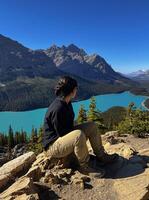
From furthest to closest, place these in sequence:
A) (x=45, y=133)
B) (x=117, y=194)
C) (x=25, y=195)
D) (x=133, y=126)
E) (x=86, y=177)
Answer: (x=133, y=126)
(x=45, y=133)
(x=86, y=177)
(x=117, y=194)
(x=25, y=195)

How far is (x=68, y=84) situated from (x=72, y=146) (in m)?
1.70

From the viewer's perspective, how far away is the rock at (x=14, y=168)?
29.0ft

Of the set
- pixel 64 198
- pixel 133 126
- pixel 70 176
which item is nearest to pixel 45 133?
pixel 70 176

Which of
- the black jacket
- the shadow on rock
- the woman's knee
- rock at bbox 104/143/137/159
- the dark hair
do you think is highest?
the dark hair

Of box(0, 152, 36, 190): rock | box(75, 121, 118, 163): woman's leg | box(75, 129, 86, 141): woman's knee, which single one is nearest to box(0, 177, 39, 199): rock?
box(0, 152, 36, 190): rock

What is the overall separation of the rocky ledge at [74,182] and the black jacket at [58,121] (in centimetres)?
90

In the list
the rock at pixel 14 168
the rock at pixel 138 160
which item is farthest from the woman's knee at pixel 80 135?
the rock at pixel 14 168

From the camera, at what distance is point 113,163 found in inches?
345

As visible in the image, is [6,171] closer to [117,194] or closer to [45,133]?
[45,133]

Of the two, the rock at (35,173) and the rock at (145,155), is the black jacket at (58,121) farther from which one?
the rock at (145,155)

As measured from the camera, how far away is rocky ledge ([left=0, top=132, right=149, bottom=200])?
7320 millimetres

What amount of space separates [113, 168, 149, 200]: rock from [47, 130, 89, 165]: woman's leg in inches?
42.9

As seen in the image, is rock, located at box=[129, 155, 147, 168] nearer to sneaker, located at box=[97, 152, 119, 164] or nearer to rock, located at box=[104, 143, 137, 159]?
rock, located at box=[104, 143, 137, 159]

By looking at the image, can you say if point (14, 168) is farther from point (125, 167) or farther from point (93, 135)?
point (125, 167)
